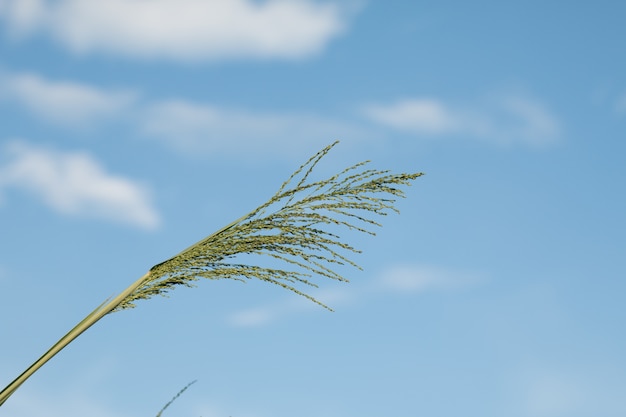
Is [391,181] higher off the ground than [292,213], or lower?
higher

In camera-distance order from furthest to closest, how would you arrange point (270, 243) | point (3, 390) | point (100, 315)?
point (270, 243), point (100, 315), point (3, 390)

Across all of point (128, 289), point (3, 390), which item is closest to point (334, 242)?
Result: point (128, 289)

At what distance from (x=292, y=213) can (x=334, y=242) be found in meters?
0.23

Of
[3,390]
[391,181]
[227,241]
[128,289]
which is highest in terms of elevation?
[391,181]

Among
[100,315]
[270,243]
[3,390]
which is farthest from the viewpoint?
[270,243]

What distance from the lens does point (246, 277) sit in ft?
10.5

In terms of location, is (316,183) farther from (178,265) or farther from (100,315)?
(100,315)

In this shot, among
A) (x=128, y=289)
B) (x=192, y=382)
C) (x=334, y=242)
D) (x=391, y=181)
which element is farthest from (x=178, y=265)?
(x=391, y=181)

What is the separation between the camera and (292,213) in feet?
10.5

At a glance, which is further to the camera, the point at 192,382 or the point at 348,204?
the point at 348,204

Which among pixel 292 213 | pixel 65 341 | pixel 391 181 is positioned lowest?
pixel 65 341

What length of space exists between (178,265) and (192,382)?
1.59 ft

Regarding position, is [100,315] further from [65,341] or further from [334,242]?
[334,242]

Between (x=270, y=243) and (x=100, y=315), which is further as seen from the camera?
(x=270, y=243)
